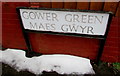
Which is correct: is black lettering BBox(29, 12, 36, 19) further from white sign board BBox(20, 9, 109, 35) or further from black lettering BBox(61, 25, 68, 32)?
black lettering BBox(61, 25, 68, 32)

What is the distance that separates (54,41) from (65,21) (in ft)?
1.99

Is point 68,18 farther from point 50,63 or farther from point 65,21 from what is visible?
point 50,63

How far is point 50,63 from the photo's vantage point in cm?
259

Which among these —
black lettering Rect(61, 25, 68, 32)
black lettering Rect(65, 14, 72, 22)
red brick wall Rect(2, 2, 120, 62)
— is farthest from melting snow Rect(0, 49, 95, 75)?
black lettering Rect(65, 14, 72, 22)

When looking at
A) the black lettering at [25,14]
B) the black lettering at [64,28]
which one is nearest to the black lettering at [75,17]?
the black lettering at [64,28]

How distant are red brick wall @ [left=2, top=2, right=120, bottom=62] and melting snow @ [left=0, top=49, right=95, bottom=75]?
0.12m

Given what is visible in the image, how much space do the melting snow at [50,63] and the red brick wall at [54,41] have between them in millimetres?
118

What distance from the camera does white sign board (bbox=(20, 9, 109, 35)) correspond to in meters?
1.89

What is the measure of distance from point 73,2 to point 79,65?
1.20m

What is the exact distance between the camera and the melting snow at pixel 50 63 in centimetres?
249

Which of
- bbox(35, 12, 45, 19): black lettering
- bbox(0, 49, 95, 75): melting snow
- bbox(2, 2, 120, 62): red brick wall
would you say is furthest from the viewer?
bbox(0, 49, 95, 75): melting snow

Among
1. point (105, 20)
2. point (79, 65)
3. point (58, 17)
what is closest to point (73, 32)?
point (58, 17)

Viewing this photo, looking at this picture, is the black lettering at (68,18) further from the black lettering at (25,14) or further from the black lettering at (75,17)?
the black lettering at (25,14)

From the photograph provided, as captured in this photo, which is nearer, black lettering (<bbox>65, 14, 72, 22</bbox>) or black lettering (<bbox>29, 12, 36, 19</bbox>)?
black lettering (<bbox>65, 14, 72, 22</bbox>)
